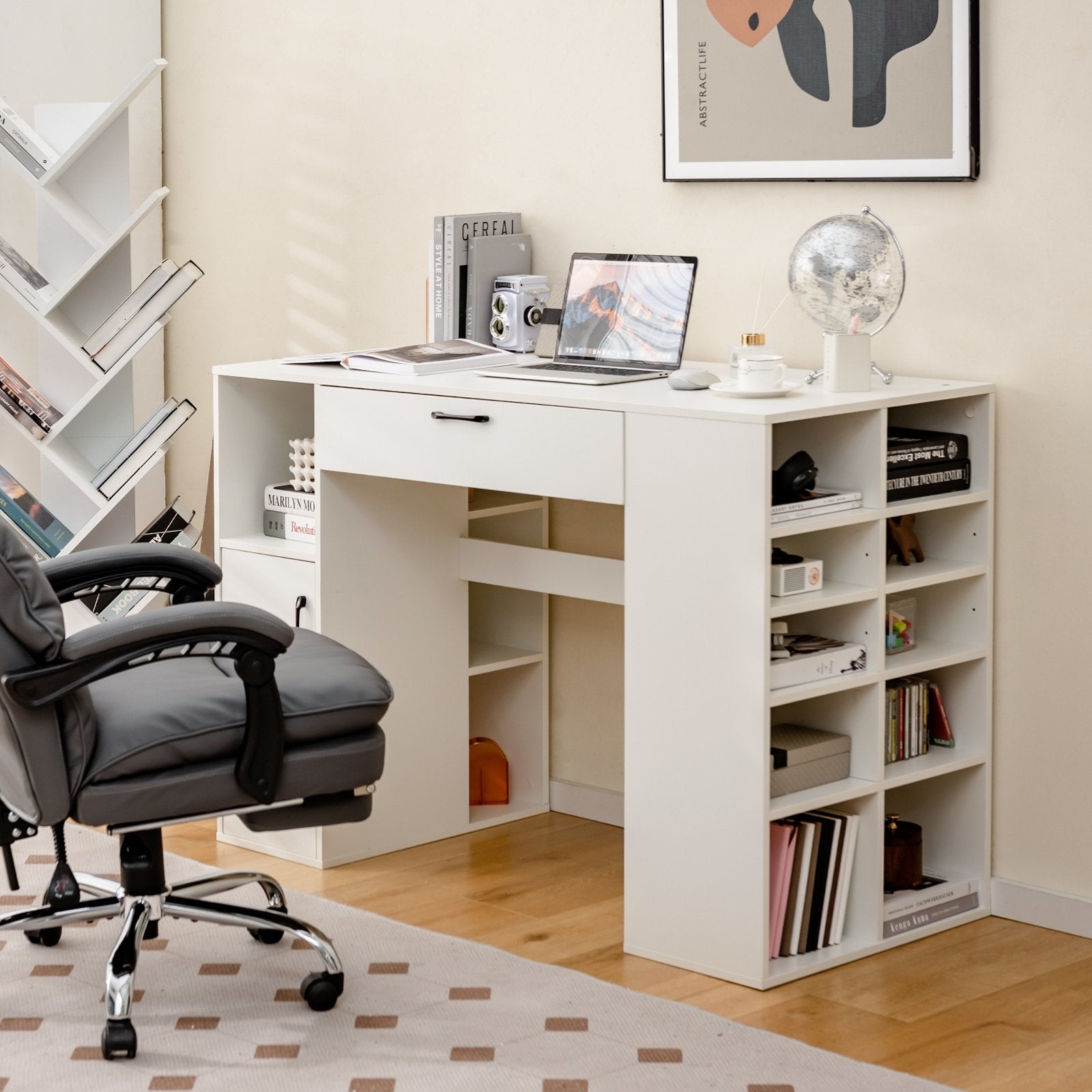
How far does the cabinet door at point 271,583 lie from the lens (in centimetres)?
331

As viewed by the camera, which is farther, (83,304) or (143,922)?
(83,304)

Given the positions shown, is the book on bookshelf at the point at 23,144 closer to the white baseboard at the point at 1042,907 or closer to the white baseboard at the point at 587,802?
the white baseboard at the point at 587,802

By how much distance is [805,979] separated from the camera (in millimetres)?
2771

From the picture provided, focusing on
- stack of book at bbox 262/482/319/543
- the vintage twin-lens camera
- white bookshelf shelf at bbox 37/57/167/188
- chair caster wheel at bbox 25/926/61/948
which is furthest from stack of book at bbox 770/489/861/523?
white bookshelf shelf at bbox 37/57/167/188

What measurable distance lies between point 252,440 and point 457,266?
1.78ft

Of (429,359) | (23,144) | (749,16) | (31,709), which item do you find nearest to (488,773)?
(429,359)

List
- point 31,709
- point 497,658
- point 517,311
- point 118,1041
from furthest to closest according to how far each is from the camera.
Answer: point 497,658 → point 517,311 → point 118,1041 → point 31,709

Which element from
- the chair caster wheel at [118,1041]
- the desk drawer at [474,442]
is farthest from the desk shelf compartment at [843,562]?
the chair caster wheel at [118,1041]

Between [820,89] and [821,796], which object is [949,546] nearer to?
[821,796]

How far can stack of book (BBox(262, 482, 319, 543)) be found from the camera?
336 cm

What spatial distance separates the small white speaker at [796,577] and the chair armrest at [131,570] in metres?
0.94

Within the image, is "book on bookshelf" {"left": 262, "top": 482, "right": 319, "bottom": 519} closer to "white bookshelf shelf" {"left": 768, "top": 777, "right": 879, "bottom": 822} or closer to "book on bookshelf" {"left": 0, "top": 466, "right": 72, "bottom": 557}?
"book on bookshelf" {"left": 0, "top": 466, "right": 72, "bottom": 557}

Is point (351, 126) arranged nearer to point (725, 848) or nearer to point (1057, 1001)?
point (725, 848)

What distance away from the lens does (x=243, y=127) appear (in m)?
4.23
